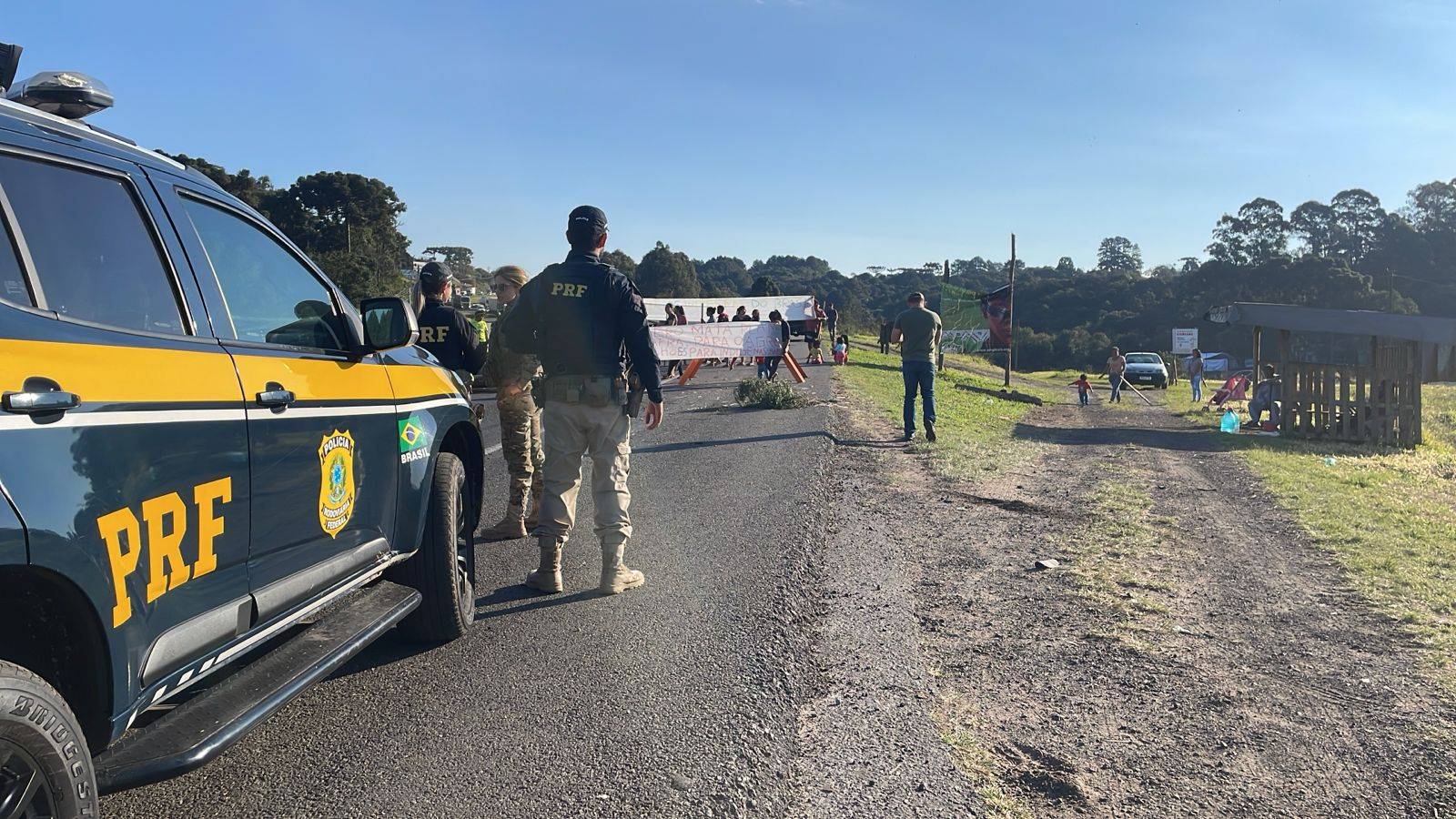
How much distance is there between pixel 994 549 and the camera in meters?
6.98

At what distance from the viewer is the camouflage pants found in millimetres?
6738

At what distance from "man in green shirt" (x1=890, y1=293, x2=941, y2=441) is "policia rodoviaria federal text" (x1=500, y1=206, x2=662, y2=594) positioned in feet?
25.1

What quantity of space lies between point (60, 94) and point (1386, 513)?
35.2 ft

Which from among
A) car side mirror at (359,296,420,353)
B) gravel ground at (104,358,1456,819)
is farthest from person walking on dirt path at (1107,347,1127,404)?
car side mirror at (359,296,420,353)

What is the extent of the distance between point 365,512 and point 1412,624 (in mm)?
5670

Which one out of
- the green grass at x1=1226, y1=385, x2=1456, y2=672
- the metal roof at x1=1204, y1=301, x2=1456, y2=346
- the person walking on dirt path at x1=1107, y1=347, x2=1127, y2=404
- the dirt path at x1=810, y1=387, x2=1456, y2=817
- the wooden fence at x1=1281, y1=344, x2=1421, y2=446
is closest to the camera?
the dirt path at x1=810, y1=387, x2=1456, y2=817

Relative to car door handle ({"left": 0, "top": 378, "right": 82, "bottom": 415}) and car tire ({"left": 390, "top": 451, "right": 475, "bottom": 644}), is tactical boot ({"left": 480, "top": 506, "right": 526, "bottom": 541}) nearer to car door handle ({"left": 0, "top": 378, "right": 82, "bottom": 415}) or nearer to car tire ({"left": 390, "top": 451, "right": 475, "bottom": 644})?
car tire ({"left": 390, "top": 451, "right": 475, "bottom": 644})

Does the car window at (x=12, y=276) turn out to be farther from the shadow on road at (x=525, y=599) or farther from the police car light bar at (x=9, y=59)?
the shadow on road at (x=525, y=599)

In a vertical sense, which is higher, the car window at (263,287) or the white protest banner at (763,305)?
the white protest banner at (763,305)

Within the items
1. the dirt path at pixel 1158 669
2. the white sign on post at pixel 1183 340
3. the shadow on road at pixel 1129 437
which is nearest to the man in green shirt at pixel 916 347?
the shadow on road at pixel 1129 437

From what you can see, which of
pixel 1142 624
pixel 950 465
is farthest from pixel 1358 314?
pixel 1142 624

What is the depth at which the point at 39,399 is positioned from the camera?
2.06 metres

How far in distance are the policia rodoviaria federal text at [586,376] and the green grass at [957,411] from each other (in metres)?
5.67

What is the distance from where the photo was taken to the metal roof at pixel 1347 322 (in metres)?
16.6
